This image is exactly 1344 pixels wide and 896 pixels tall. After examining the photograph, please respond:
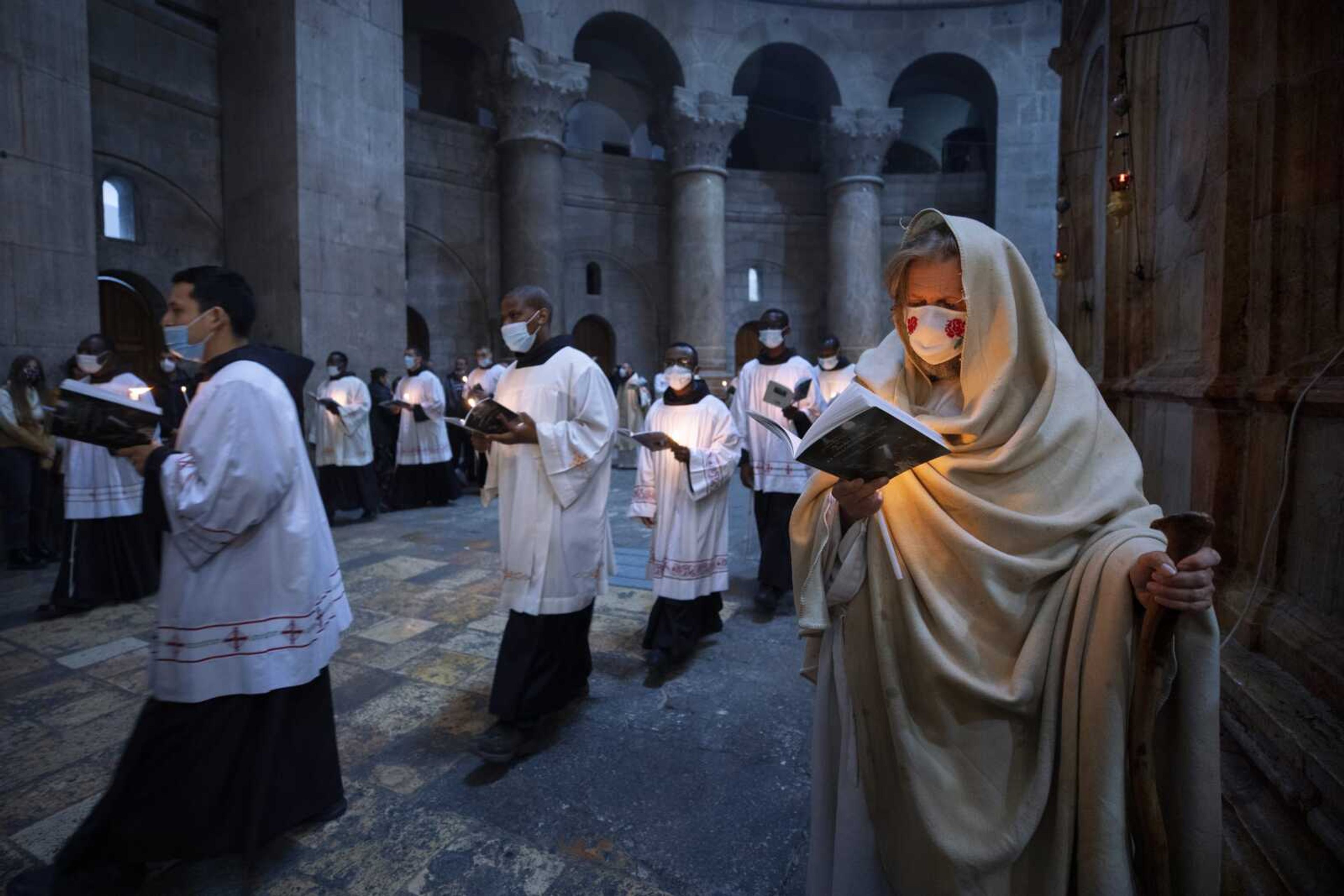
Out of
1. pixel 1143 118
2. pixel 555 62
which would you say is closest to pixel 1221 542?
pixel 1143 118

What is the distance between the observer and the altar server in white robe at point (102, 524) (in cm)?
540

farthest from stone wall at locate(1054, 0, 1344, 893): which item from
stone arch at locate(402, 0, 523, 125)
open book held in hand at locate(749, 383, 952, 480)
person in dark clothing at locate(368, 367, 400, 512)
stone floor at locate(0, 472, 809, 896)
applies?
stone arch at locate(402, 0, 523, 125)

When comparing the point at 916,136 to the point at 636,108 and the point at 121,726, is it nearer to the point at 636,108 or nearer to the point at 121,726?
the point at 636,108

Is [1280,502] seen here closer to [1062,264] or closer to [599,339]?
[1062,264]

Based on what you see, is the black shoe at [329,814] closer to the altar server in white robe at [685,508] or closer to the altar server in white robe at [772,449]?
the altar server in white robe at [685,508]

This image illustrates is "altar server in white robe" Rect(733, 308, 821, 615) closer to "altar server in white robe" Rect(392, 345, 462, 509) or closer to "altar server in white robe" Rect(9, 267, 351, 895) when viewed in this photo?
"altar server in white robe" Rect(9, 267, 351, 895)

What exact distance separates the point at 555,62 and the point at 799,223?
7387mm

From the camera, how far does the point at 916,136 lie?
22328 millimetres

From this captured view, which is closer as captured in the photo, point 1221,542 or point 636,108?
point 1221,542

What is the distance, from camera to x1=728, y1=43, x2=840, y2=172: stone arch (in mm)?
18938

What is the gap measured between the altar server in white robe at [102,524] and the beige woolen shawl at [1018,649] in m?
5.64

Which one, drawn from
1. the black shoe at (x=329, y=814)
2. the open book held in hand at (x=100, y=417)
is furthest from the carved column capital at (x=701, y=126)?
the black shoe at (x=329, y=814)

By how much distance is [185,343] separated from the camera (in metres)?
2.54

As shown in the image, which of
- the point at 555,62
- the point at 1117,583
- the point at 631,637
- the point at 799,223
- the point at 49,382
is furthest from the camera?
the point at 799,223
